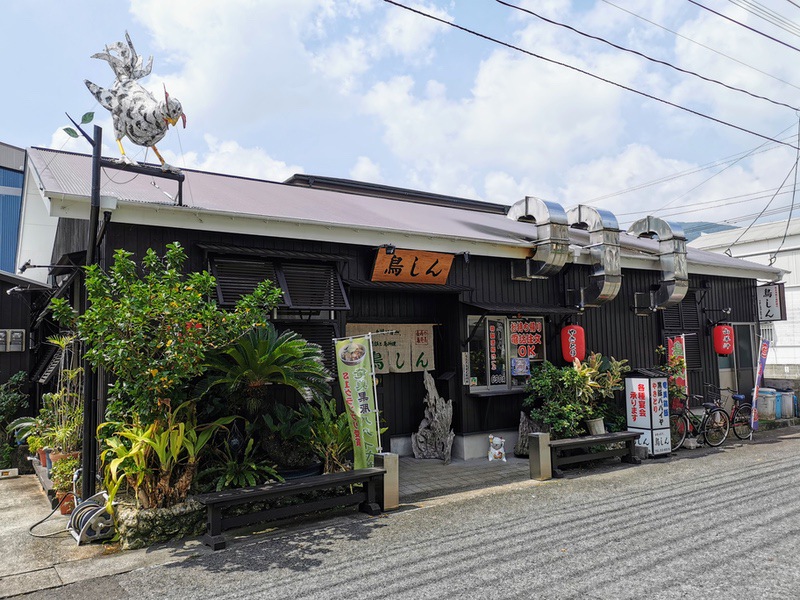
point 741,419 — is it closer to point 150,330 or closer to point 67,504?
point 150,330

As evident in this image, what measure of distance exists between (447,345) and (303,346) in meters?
4.69

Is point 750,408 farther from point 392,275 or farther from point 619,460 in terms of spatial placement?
point 392,275

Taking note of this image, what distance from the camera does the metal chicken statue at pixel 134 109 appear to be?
8273 mm

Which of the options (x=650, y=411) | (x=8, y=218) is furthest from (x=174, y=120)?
(x=8, y=218)

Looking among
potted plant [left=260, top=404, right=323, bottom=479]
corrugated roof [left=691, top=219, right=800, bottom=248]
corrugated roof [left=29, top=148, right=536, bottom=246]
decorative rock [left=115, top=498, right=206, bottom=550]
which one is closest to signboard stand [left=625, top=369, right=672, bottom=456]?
corrugated roof [left=29, top=148, right=536, bottom=246]

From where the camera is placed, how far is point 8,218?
23.7 meters

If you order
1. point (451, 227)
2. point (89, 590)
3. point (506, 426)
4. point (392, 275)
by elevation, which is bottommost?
point (89, 590)

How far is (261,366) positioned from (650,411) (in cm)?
809

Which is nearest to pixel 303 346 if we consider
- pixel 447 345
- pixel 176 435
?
pixel 176 435

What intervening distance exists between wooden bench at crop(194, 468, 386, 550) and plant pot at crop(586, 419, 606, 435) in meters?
5.38

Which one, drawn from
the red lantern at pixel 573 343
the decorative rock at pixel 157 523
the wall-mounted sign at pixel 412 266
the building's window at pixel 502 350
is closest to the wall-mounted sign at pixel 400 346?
the building's window at pixel 502 350

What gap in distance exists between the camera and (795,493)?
8422 mm

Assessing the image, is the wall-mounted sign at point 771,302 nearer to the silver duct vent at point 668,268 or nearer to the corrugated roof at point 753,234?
the silver duct vent at point 668,268

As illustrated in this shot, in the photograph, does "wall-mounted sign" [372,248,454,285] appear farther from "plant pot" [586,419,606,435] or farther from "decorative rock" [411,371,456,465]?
"plant pot" [586,419,606,435]
